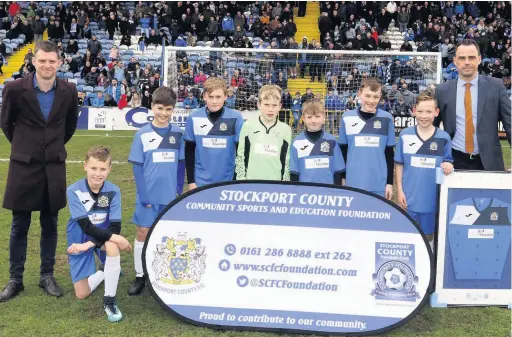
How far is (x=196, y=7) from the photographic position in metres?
24.9

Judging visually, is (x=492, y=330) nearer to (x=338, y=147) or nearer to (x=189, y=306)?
(x=338, y=147)

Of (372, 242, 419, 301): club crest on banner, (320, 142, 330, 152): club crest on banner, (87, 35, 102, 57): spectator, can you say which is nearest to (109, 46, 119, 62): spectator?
(87, 35, 102, 57): spectator

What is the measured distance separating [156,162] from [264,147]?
87cm

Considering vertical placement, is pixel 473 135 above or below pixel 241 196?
above

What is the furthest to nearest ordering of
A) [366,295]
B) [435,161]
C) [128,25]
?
[128,25] < [435,161] < [366,295]

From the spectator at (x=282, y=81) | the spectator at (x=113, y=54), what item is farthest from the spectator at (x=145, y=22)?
the spectator at (x=282, y=81)

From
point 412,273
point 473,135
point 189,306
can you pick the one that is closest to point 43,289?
point 189,306

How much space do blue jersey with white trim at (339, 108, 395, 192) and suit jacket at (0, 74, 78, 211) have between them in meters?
2.31

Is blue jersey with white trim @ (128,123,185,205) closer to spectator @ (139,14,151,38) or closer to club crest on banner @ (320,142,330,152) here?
club crest on banner @ (320,142,330,152)

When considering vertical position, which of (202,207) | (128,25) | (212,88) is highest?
(128,25)

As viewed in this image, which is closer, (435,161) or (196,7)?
(435,161)

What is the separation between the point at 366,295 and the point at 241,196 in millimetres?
1053

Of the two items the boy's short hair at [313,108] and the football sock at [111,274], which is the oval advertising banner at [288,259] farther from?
the boy's short hair at [313,108]

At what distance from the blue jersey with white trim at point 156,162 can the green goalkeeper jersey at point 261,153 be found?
0.55m
